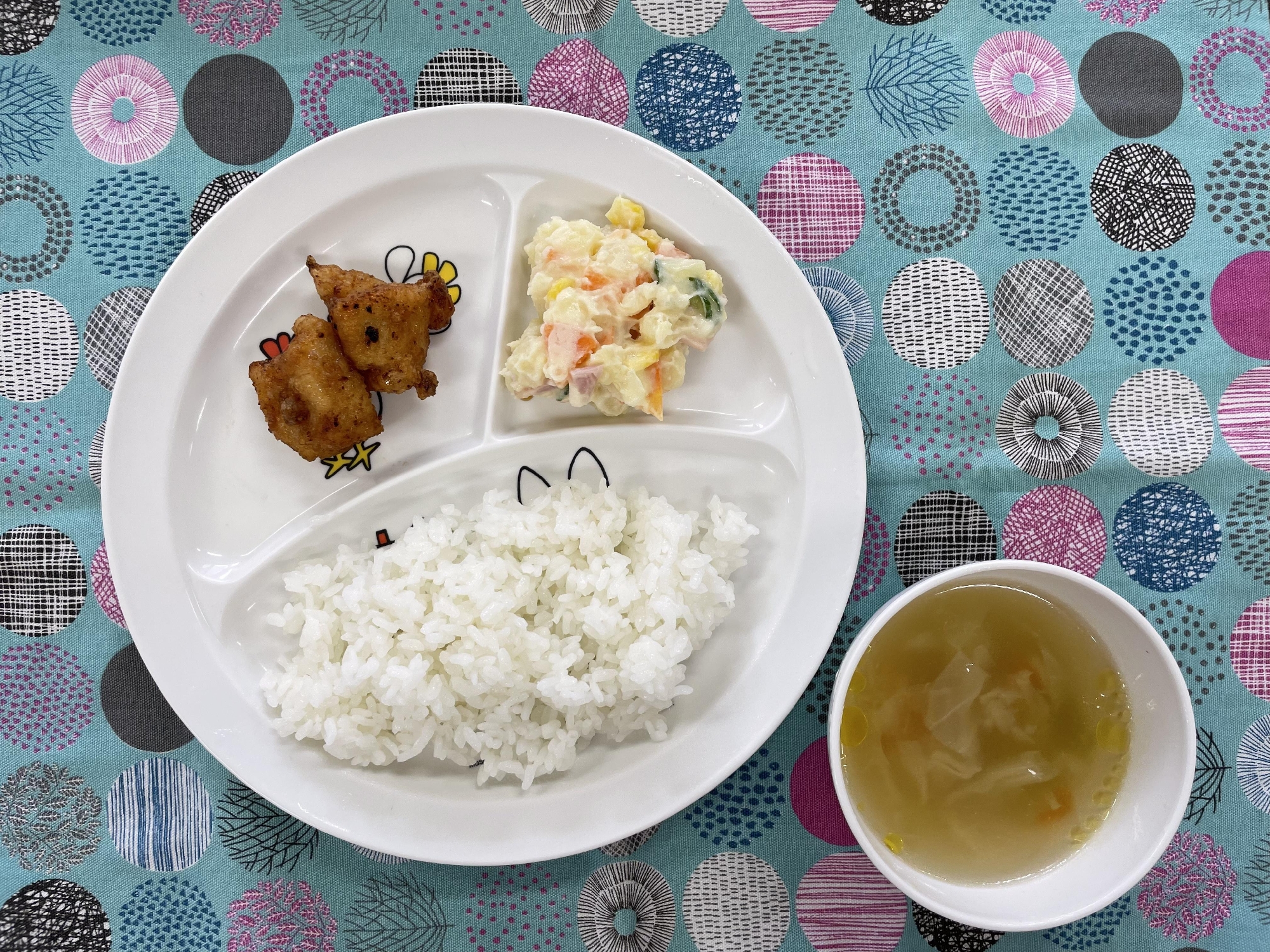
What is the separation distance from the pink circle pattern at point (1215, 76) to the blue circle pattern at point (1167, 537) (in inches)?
41.8

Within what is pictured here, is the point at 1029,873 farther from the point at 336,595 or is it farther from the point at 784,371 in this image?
the point at 336,595

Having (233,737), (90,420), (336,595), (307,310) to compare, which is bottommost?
(233,737)

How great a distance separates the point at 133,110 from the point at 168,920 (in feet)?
7.32

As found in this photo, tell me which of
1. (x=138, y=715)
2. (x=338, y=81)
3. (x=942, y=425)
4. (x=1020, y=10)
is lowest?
(x=138, y=715)

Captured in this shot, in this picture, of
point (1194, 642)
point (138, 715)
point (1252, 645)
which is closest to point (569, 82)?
point (138, 715)

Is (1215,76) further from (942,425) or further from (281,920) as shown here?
(281,920)

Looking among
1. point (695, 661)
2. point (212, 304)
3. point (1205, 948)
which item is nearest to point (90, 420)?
point (212, 304)

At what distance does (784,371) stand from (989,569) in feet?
2.30

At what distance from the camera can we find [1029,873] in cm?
206

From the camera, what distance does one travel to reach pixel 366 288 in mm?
1991

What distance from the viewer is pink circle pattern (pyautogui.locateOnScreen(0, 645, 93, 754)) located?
2205 millimetres

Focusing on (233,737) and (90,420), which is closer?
(233,737)

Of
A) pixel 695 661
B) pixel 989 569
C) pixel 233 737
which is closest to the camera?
pixel 989 569

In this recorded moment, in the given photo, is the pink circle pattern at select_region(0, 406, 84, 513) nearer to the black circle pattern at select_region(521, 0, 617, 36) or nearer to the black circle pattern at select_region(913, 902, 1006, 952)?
the black circle pattern at select_region(521, 0, 617, 36)
